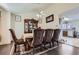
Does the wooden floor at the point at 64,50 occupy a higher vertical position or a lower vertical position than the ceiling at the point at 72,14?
lower

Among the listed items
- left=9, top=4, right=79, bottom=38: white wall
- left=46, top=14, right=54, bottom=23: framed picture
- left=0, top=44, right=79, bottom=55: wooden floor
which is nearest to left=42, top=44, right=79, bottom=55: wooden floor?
left=0, top=44, right=79, bottom=55: wooden floor

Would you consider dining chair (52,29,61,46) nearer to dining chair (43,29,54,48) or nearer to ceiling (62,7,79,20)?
dining chair (43,29,54,48)

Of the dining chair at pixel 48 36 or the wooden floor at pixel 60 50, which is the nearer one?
the wooden floor at pixel 60 50

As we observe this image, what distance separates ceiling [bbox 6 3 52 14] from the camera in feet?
7.73

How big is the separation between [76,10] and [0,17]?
5.45 feet

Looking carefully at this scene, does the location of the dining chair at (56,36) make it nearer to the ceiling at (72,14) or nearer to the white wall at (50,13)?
the white wall at (50,13)

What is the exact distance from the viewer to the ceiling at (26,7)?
7.73 feet

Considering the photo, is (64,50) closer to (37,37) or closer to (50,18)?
(37,37)

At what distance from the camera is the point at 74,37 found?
2436 mm

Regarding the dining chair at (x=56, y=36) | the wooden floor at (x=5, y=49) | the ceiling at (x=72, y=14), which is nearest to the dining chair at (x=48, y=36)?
the dining chair at (x=56, y=36)

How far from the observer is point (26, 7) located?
7.84 feet
